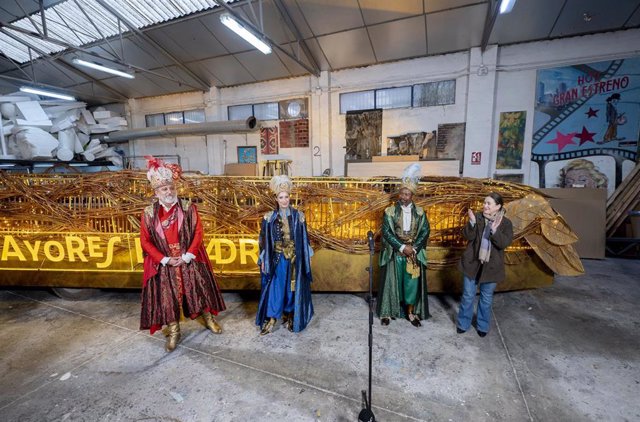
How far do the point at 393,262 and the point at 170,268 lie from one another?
98.0 inches

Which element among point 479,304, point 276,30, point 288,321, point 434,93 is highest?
point 276,30

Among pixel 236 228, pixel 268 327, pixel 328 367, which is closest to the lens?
pixel 328 367

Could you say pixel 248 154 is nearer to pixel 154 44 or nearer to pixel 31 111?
pixel 154 44

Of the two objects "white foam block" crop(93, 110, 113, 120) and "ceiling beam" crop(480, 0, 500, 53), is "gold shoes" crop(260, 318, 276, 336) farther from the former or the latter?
"white foam block" crop(93, 110, 113, 120)

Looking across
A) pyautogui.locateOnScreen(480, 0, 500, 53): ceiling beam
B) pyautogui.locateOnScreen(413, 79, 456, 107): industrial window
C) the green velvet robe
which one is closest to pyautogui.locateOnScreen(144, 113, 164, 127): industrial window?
pyautogui.locateOnScreen(413, 79, 456, 107): industrial window

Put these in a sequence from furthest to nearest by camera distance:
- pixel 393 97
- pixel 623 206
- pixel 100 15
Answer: pixel 393 97 → pixel 100 15 → pixel 623 206

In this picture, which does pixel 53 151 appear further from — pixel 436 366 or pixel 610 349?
pixel 610 349

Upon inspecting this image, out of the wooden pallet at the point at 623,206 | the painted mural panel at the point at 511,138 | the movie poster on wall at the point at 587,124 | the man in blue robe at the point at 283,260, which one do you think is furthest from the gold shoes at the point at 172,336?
the movie poster on wall at the point at 587,124

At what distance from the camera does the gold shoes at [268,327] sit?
10.6 feet

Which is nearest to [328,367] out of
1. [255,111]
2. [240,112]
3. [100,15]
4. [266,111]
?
[266,111]

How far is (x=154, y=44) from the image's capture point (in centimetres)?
976

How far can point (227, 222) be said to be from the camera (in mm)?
3750

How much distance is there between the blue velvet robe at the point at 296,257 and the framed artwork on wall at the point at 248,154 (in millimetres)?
9351

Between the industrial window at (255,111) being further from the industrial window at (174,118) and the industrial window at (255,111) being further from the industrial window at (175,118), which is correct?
the industrial window at (174,118)
